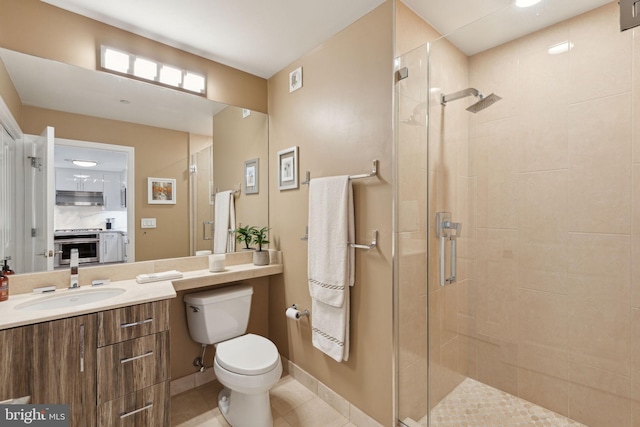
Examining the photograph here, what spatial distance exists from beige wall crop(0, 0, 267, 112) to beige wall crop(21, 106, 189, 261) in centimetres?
34

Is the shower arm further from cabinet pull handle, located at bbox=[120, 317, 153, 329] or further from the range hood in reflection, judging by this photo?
the range hood in reflection

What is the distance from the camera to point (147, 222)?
209 cm

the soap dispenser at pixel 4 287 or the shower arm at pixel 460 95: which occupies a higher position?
the shower arm at pixel 460 95

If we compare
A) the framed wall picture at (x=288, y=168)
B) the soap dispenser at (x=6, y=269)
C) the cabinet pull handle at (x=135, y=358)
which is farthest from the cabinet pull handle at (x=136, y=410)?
the framed wall picture at (x=288, y=168)

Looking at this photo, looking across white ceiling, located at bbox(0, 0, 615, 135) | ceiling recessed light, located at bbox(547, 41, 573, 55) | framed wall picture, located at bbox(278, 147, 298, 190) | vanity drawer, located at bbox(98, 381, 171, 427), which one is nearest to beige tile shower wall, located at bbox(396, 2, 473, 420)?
white ceiling, located at bbox(0, 0, 615, 135)

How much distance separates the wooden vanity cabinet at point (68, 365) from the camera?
130 centimetres

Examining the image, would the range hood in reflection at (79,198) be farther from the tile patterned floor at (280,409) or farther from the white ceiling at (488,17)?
the white ceiling at (488,17)

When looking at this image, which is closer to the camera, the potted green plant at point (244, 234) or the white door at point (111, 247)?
the white door at point (111, 247)

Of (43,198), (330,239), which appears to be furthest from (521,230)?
(43,198)

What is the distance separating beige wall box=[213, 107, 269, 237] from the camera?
243cm

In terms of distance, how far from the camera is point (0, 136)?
157cm

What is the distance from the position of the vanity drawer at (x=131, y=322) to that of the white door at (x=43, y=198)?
641 millimetres

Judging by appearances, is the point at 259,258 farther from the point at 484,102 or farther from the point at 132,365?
the point at 484,102

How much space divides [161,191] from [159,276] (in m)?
0.61
